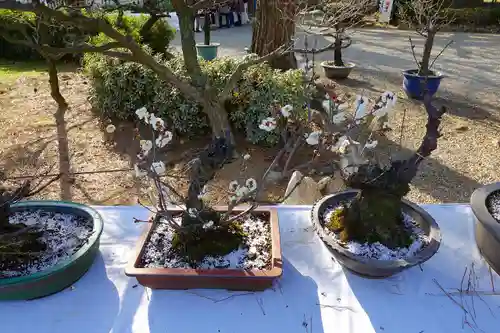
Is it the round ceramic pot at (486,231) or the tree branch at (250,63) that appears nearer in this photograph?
the round ceramic pot at (486,231)

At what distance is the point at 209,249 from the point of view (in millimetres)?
1190

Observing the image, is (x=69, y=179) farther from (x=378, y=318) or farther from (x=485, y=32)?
(x=485, y=32)

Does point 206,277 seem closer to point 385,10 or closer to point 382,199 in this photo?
point 382,199

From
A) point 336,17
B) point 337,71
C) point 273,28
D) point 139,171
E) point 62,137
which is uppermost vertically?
point 336,17

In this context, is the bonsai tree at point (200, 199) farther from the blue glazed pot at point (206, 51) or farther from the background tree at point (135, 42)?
the blue glazed pot at point (206, 51)

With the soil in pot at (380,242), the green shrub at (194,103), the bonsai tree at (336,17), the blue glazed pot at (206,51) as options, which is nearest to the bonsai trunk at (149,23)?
the green shrub at (194,103)

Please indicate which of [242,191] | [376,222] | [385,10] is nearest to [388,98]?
[376,222]

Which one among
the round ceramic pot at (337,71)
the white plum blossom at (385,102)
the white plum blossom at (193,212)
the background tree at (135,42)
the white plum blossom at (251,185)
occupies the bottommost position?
the round ceramic pot at (337,71)

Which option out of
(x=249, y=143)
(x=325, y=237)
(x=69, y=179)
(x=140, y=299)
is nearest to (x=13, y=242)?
(x=140, y=299)

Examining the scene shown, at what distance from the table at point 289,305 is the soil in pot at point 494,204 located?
0.45 feet

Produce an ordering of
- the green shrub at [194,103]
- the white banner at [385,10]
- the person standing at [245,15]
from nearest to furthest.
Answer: the green shrub at [194,103]
the white banner at [385,10]
the person standing at [245,15]

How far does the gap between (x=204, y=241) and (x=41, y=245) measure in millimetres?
442

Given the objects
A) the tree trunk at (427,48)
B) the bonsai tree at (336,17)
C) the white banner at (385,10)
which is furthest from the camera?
the white banner at (385,10)

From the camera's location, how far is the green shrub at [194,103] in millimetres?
3422
